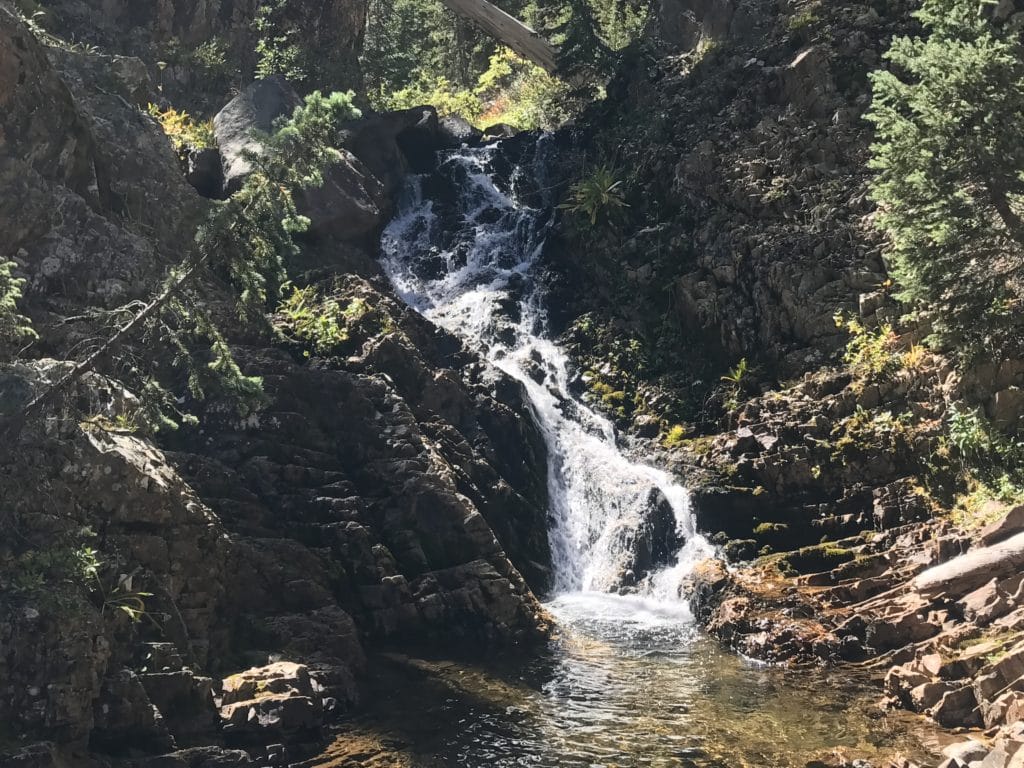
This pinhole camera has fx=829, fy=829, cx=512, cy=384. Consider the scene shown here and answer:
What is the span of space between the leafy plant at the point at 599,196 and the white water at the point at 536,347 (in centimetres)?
203

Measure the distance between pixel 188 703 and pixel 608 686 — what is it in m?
7.04

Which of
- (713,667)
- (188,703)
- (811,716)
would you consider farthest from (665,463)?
(188,703)

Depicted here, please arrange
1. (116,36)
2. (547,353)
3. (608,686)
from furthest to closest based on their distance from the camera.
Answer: (116,36), (547,353), (608,686)

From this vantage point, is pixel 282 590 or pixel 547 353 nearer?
pixel 282 590

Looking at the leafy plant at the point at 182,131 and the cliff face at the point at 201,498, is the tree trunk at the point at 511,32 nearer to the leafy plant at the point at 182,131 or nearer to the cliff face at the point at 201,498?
the leafy plant at the point at 182,131

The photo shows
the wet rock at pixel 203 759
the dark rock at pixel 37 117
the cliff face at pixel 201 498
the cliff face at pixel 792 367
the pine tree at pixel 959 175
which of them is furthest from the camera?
the dark rock at pixel 37 117

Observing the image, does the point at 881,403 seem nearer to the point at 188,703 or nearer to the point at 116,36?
the point at 188,703

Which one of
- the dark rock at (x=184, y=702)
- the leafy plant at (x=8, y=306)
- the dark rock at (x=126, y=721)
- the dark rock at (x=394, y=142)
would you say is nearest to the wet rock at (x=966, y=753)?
the dark rock at (x=184, y=702)

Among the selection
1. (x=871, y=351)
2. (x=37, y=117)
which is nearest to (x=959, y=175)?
(x=871, y=351)

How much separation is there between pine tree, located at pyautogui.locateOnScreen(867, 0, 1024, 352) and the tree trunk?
2578 cm

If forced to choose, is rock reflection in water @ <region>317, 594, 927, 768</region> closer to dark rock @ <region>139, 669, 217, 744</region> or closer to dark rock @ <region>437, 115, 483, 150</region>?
dark rock @ <region>139, 669, 217, 744</region>

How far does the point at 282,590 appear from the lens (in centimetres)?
1545

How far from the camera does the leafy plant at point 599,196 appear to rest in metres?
29.9

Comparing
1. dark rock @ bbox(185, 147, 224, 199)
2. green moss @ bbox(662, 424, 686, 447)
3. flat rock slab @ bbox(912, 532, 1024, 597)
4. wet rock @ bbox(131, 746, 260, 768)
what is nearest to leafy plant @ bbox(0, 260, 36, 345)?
wet rock @ bbox(131, 746, 260, 768)
